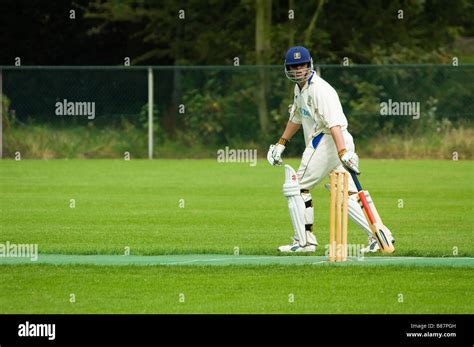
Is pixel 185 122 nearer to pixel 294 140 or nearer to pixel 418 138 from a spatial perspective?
pixel 294 140

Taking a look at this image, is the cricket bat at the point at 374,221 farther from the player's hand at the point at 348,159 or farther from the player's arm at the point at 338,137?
the player's arm at the point at 338,137

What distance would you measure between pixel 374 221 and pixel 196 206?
855 centimetres

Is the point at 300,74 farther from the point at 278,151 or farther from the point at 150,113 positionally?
the point at 150,113

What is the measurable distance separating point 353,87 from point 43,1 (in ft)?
51.4

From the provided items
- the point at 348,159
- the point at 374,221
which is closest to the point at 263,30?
the point at 374,221

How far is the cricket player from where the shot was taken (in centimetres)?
1454

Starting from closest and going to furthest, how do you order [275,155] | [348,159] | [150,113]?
[348,159], [275,155], [150,113]

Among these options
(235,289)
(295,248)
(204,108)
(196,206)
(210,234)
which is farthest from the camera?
(204,108)

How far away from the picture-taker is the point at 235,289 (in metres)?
12.5

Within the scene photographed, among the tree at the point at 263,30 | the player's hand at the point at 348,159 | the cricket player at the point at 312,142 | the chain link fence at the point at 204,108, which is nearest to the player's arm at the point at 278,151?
the cricket player at the point at 312,142

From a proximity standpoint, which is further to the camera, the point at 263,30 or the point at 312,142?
the point at 263,30

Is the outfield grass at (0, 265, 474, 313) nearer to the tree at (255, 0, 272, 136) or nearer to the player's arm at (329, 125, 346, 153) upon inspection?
the player's arm at (329, 125, 346, 153)

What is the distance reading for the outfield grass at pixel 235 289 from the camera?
1149cm

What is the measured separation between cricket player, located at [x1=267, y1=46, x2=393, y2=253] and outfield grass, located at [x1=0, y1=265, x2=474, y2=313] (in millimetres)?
1062
